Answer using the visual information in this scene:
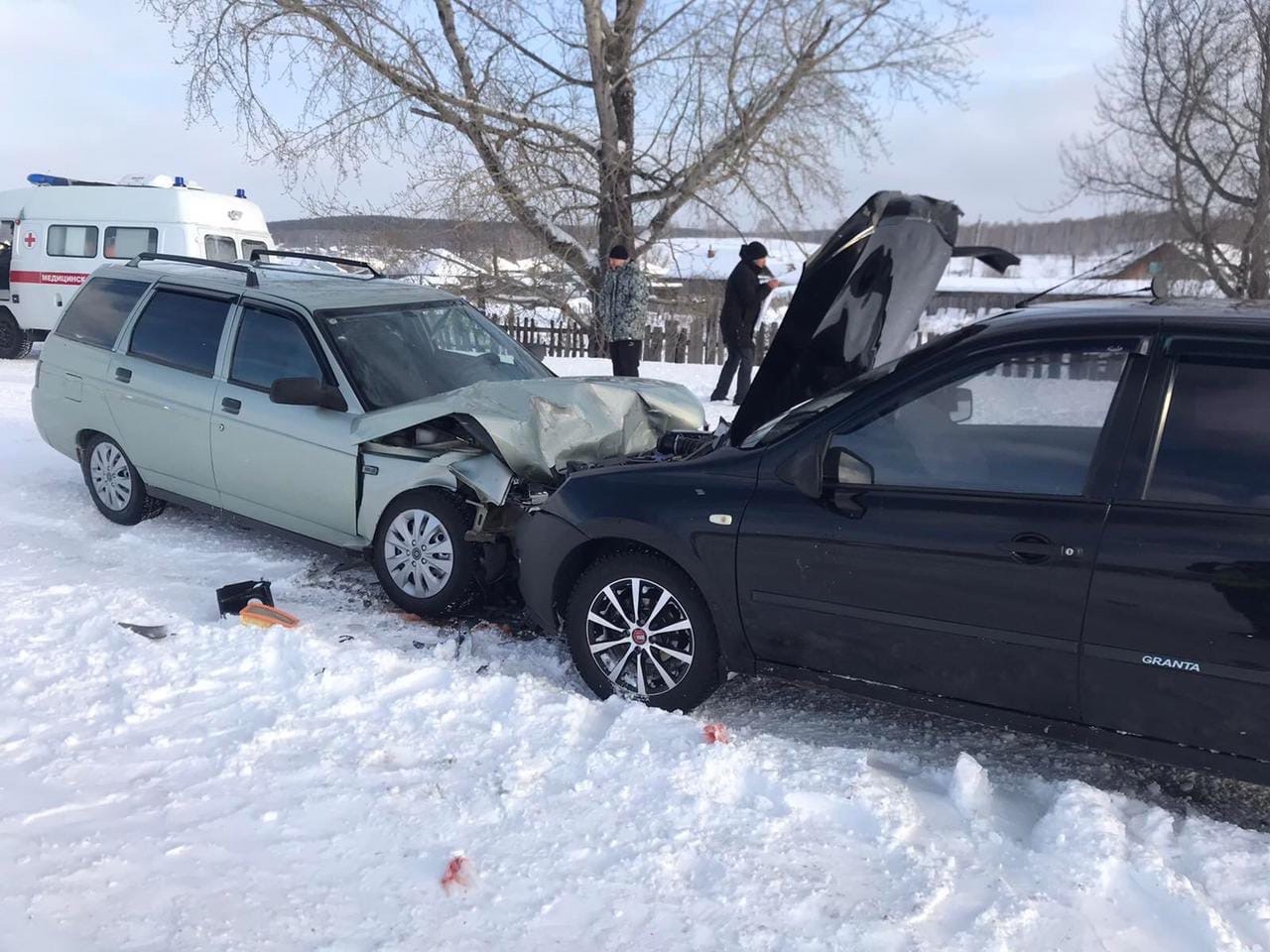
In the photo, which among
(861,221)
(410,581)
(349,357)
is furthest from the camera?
(349,357)

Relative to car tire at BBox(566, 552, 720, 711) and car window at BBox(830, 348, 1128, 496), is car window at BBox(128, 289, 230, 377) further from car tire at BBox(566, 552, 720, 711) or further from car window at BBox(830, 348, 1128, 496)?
car window at BBox(830, 348, 1128, 496)

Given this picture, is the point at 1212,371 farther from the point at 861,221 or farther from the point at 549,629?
the point at 549,629

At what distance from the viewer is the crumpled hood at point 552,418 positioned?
5.02 metres

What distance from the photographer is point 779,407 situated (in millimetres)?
4449

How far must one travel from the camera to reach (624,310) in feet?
34.5

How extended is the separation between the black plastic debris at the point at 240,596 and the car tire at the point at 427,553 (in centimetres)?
56

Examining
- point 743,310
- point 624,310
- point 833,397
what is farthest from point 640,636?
point 743,310

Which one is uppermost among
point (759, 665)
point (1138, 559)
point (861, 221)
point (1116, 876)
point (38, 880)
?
point (861, 221)

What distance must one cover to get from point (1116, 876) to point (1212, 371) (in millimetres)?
1550

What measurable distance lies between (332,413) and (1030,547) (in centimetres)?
369

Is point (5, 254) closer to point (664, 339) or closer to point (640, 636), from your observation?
point (664, 339)

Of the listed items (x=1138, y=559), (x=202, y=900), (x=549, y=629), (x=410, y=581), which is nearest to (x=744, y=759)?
(x=549, y=629)

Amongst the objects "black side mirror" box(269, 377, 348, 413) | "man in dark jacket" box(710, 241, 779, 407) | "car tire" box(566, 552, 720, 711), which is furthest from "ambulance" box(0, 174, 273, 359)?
"car tire" box(566, 552, 720, 711)

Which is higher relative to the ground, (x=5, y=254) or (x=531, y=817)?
(x=5, y=254)
